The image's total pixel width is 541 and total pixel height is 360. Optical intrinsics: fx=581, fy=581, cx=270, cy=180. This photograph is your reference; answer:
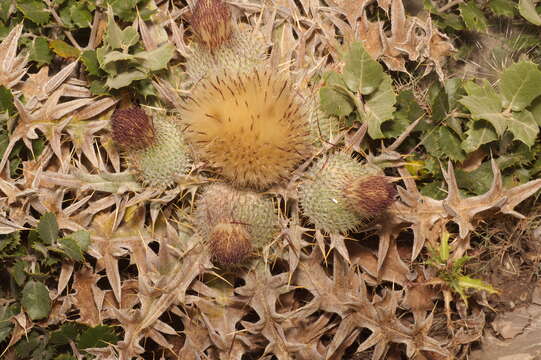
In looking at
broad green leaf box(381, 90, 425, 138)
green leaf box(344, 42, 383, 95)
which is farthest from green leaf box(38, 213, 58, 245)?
broad green leaf box(381, 90, 425, 138)

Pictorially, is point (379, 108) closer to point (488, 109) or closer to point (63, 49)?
point (488, 109)

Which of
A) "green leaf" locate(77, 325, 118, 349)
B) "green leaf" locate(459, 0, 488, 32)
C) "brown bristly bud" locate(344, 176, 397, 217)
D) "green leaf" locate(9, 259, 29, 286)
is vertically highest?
"green leaf" locate(459, 0, 488, 32)

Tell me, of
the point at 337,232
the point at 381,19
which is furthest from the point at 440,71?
the point at 337,232

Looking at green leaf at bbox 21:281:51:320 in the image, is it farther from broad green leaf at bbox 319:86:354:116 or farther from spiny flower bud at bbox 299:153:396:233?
broad green leaf at bbox 319:86:354:116

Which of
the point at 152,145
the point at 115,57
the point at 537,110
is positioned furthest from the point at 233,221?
the point at 537,110

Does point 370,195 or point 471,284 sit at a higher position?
point 370,195

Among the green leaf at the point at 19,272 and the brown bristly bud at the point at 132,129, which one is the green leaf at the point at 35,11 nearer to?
the brown bristly bud at the point at 132,129
